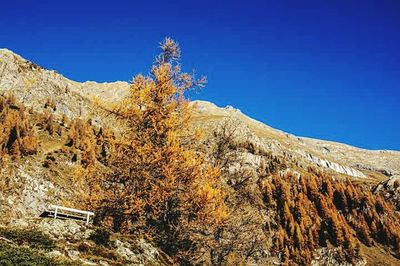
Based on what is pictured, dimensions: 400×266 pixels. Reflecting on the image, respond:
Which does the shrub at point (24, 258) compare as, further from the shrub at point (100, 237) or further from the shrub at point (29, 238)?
the shrub at point (100, 237)

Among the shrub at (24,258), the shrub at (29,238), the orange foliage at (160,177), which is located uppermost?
the orange foliage at (160,177)

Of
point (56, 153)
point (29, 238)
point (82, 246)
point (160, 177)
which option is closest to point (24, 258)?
point (29, 238)

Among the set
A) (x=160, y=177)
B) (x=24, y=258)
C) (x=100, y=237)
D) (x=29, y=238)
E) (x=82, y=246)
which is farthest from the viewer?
(x=160, y=177)

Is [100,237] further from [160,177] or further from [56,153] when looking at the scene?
[56,153]

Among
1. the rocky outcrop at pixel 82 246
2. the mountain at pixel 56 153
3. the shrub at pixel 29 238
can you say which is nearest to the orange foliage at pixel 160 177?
the mountain at pixel 56 153

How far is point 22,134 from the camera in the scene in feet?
257

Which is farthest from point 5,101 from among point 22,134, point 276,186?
point 276,186

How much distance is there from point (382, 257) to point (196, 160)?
5676 inches

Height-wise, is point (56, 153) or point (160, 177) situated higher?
point (56, 153)

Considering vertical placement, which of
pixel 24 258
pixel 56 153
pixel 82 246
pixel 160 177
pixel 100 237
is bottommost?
pixel 24 258

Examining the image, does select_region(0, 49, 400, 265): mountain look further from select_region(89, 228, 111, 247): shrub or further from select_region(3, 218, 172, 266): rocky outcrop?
select_region(89, 228, 111, 247): shrub

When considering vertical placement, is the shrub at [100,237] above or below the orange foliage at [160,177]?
below

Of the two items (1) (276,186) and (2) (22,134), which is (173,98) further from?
(1) (276,186)

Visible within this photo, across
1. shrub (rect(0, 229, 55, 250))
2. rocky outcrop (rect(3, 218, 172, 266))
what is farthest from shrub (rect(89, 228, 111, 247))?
shrub (rect(0, 229, 55, 250))
